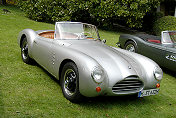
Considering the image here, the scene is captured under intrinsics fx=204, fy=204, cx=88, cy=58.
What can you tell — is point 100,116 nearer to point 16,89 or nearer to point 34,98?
point 34,98

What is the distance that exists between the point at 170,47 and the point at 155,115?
10.3 ft

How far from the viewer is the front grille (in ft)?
11.6

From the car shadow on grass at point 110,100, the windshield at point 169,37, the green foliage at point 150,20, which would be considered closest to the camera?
the car shadow on grass at point 110,100

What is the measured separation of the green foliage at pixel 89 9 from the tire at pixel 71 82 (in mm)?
9990

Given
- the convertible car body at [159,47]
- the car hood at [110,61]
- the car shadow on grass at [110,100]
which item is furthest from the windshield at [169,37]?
the car shadow on grass at [110,100]

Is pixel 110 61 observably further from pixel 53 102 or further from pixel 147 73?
pixel 53 102

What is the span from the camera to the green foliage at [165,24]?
13613 millimetres

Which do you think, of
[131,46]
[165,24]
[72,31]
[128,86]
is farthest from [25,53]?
[165,24]

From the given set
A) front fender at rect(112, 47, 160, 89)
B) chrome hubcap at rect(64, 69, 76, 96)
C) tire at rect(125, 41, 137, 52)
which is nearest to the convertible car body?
tire at rect(125, 41, 137, 52)

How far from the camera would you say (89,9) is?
13.7 m

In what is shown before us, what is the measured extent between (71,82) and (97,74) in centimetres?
59

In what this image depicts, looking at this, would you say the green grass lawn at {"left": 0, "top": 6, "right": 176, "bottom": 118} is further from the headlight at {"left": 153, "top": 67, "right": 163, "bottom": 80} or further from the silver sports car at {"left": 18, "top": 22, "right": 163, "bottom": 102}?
the headlight at {"left": 153, "top": 67, "right": 163, "bottom": 80}

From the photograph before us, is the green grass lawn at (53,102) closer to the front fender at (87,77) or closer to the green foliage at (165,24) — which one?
the front fender at (87,77)

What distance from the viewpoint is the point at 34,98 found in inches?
148
